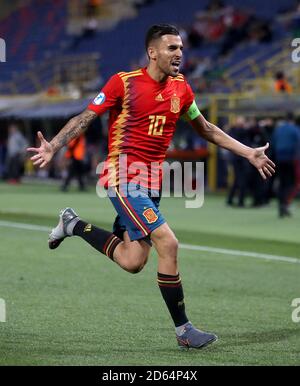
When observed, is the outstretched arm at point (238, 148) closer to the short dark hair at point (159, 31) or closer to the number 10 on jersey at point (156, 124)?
the number 10 on jersey at point (156, 124)

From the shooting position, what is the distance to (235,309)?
389 inches

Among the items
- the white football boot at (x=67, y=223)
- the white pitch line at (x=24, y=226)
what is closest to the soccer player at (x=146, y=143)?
the white football boot at (x=67, y=223)

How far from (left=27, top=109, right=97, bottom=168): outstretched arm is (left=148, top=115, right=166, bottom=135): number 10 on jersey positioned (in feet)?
1.42

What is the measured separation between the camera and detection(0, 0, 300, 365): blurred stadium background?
8.28m

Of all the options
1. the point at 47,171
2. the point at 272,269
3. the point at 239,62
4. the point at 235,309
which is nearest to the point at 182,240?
the point at 272,269

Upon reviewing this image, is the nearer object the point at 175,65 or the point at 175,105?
the point at 175,65

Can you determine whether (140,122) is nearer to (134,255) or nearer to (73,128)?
(73,128)

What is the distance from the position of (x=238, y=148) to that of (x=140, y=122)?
851mm

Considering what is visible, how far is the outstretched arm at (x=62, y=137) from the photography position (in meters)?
7.74

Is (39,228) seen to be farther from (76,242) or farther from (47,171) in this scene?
(47,171)

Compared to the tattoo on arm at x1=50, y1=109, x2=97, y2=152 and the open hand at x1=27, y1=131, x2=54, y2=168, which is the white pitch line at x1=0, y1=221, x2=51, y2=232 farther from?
Result: the open hand at x1=27, y1=131, x2=54, y2=168

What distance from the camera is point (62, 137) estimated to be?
26.2 feet

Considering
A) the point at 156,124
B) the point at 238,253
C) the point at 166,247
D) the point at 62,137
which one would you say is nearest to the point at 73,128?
the point at 62,137

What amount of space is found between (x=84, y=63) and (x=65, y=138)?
32762 millimetres
